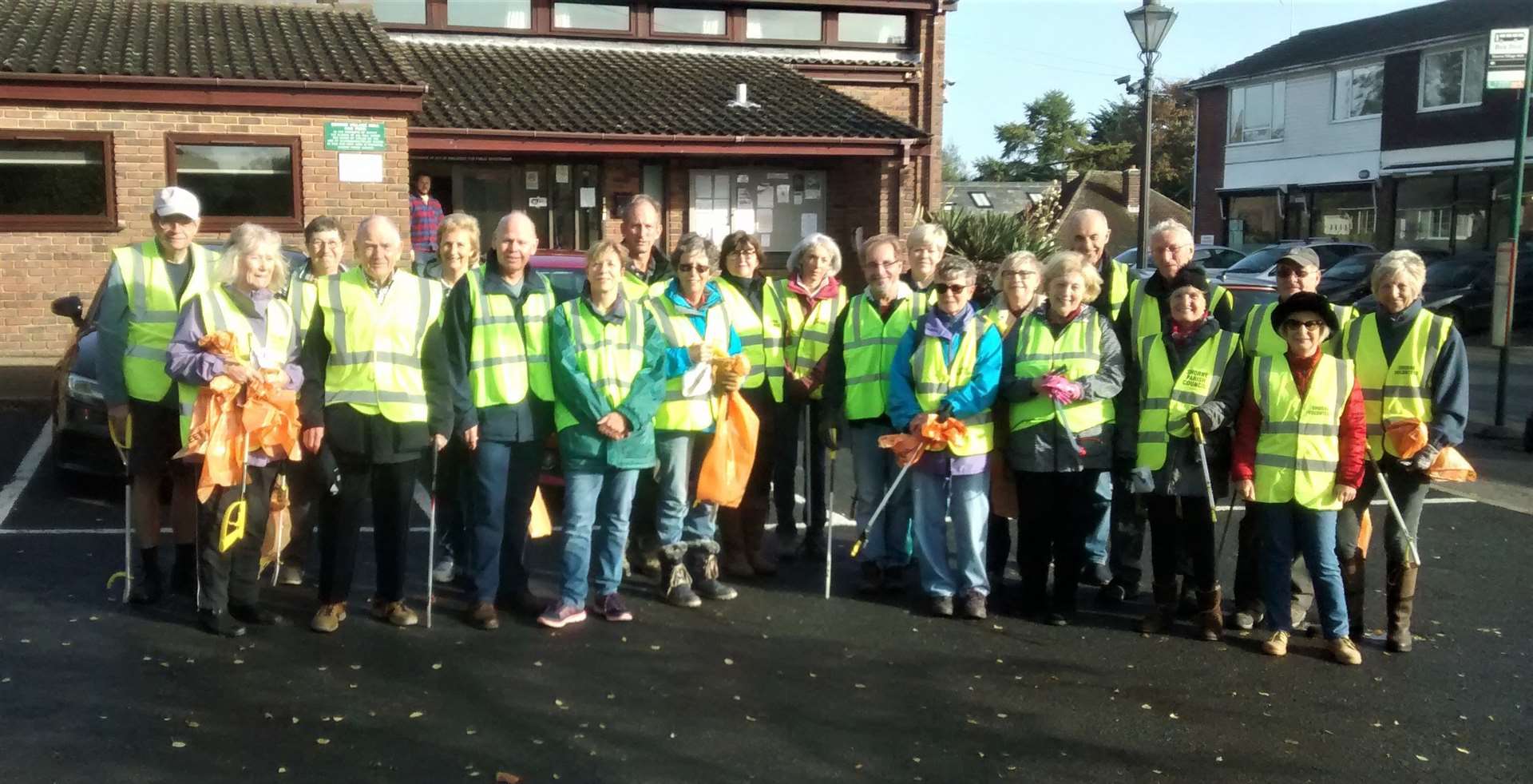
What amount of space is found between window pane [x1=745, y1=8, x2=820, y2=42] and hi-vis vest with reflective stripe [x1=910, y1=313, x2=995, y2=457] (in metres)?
17.5

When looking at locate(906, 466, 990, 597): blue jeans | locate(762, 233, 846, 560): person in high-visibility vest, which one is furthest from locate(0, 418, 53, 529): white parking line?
locate(906, 466, 990, 597): blue jeans

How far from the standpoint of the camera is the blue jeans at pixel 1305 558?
600 centimetres

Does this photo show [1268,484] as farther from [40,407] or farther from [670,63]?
[670,63]

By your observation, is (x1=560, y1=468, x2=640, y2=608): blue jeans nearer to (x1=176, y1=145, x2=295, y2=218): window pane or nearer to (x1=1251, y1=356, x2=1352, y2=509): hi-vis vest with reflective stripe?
(x1=1251, y1=356, x2=1352, y2=509): hi-vis vest with reflective stripe

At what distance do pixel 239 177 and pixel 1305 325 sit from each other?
43.2 feet

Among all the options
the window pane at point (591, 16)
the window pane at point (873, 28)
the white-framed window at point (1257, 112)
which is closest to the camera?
the window pane at point (591, 16)

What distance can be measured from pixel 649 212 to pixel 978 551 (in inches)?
90.6

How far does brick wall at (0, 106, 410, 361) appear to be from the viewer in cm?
1527

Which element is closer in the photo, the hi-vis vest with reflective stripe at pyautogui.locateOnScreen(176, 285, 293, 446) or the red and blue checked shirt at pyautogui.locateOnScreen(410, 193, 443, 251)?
the hi-vis vest with reflective stripe at pyautogui.locateOnScreen(176, 285, 293, 446)

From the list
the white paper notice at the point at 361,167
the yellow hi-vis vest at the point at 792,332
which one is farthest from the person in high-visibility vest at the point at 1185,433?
the white paper notice at the point at 361,167

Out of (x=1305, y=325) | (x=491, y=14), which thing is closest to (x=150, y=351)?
(x=1305, y=325)

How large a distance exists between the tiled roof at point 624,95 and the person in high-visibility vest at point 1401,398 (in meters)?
13.6

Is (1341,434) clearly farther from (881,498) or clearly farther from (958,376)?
(881,498)

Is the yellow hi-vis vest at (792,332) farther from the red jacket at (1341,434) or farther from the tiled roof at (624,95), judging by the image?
the tiled roof at (624,95)
